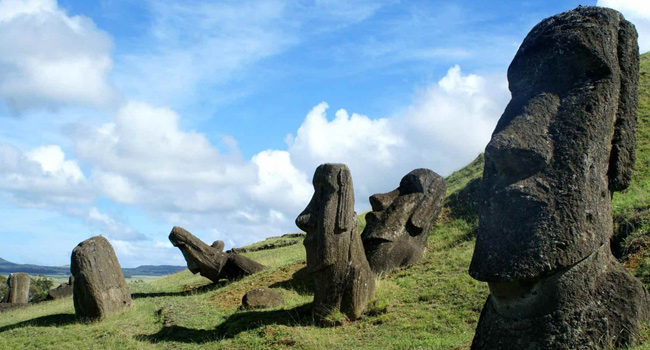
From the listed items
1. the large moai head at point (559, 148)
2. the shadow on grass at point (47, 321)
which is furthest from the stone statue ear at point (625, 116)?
the shadow on grass at point (47, 321)

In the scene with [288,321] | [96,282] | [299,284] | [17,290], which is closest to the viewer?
[288,321]

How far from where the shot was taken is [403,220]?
18.0 m

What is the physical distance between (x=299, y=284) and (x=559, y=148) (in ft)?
41.1

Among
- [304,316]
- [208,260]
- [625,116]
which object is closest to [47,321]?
[208,260]

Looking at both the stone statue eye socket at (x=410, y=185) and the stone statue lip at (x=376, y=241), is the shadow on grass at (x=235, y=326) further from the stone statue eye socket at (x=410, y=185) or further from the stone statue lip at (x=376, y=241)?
the stone statue eye socket at (x=410, y=185)

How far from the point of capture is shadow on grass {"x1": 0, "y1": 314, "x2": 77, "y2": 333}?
16141 mm

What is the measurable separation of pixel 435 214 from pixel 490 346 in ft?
42.4

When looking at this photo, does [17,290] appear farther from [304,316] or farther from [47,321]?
[304,316]

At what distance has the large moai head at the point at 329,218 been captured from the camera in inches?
496

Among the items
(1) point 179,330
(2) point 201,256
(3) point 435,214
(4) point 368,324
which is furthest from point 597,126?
(2) point 201,256

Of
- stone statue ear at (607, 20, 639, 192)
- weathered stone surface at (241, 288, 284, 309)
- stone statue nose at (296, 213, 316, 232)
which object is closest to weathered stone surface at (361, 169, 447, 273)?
weathered stone surface at (241, 288, 284, 309)

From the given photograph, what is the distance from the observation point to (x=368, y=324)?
11.9 m

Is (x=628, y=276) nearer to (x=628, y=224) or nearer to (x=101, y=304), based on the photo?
(x=628, y=224)

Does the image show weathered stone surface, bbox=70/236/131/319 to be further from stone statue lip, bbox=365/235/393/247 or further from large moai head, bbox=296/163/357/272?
stone statue lip, bbox=365/235/393/247
